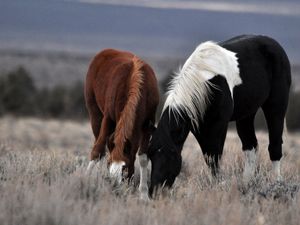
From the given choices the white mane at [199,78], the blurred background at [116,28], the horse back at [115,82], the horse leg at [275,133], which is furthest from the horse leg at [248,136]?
the blurred background at [116,28]

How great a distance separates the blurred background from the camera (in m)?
76.5

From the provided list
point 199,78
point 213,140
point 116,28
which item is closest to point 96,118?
point 213,140

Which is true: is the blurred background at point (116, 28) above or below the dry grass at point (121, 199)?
below

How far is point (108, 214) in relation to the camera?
6.61 m

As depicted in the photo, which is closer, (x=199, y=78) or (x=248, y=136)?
(x=199, y=78)

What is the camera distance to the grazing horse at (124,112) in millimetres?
8391

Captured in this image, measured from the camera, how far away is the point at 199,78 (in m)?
8.75

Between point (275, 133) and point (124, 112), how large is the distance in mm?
2834

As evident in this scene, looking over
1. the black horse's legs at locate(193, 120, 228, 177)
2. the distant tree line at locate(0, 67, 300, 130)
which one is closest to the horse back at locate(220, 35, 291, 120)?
the black horse's legs at locate(193, 120, 228, 177)

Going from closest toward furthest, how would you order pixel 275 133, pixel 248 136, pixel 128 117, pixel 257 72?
pixel 128 117 → pixel 257 72 → pixel 275 133 → pixel 248 136

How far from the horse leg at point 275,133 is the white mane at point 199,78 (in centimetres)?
123

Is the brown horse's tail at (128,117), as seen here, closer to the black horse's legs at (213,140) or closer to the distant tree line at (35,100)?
the black horse's legs at (213,140)

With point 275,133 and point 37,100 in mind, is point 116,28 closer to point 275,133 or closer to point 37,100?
point 37,100

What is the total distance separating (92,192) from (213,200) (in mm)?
1166
